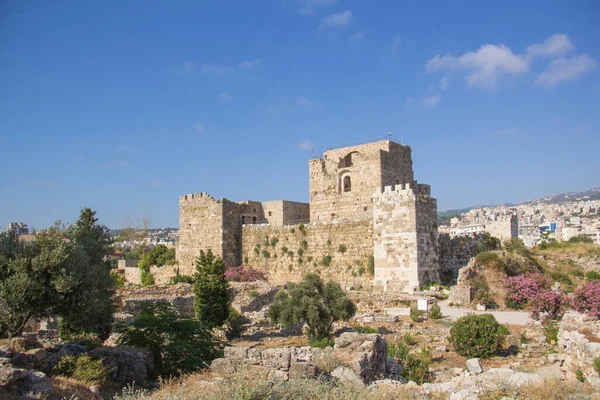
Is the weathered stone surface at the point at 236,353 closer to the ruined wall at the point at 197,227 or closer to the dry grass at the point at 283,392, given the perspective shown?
the dry grass at the point at 283,392

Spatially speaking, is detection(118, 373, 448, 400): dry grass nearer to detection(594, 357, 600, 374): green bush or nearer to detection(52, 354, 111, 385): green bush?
detection(52, 354, 111, 385): green bush

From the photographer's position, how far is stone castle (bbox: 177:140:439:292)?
2133 centimetres

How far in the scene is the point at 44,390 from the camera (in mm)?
7969

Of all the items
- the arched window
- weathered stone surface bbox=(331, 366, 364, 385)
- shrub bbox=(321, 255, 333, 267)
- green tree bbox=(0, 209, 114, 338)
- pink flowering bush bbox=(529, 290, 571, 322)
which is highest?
the arched window

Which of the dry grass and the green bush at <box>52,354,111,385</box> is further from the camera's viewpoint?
the green bush at <box>52,354,111,385</box>

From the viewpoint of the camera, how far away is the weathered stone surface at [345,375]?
8.55 meters

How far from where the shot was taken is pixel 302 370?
852 centimetres

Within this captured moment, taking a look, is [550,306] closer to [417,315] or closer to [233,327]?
[417,315]

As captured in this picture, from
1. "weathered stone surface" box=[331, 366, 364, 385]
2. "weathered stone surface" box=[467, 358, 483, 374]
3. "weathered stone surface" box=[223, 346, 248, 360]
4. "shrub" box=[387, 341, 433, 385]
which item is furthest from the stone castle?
"weathered stone surface" box=[223, 346, 248, 360]

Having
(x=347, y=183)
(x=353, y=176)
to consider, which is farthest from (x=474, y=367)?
(x=347, y=183)

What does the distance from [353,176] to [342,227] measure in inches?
180

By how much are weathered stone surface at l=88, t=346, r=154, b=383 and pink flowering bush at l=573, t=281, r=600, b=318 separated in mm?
12719

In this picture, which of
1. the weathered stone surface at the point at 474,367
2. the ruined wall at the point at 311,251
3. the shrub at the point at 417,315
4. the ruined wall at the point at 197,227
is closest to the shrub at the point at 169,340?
the weathered stone surface at the point at 474,367

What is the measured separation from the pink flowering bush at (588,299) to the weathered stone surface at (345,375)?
375 inches
